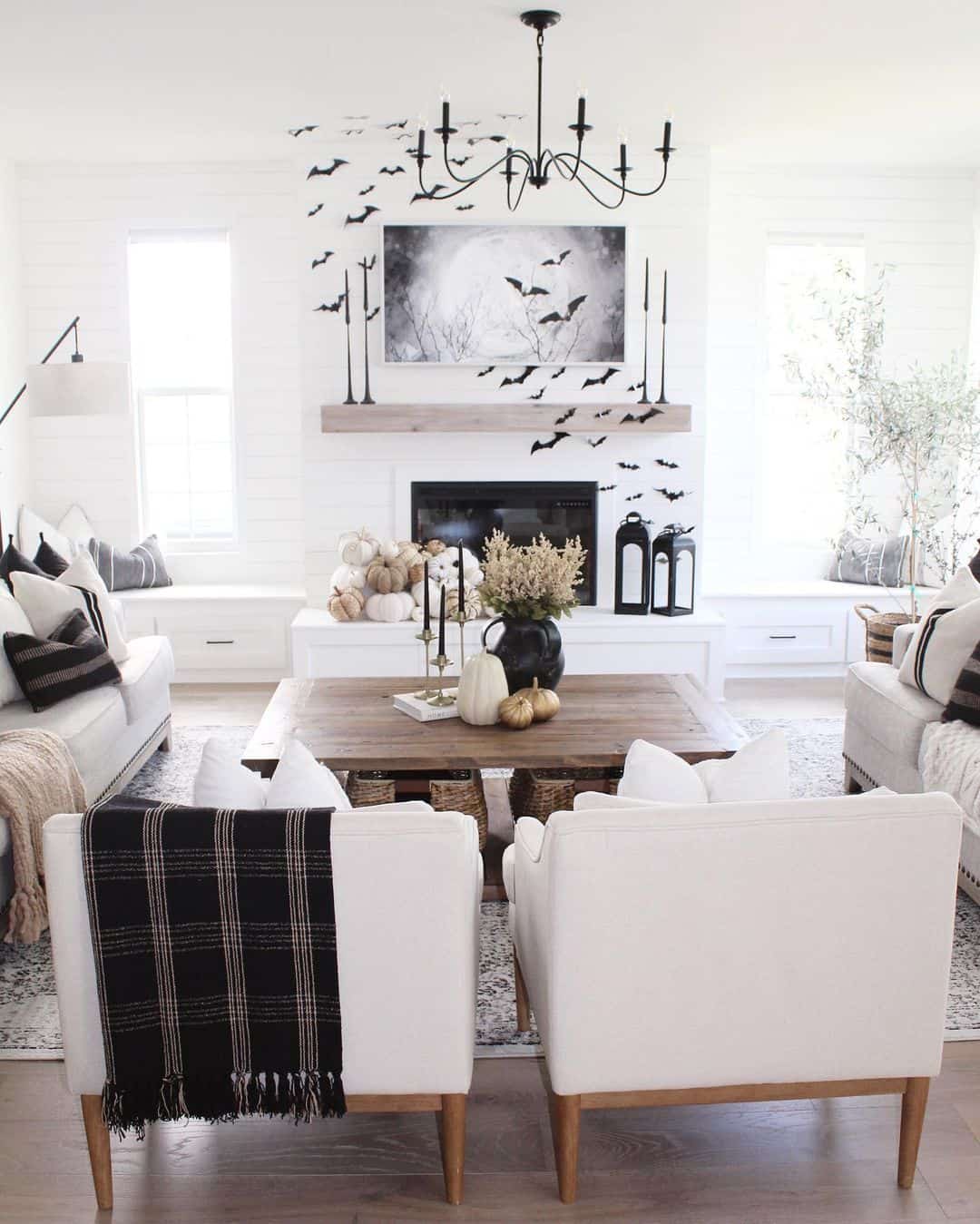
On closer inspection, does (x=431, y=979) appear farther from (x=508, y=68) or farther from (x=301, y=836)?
(x=508, y=68)

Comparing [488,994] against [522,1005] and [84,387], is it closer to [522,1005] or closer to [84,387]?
[522,1005]

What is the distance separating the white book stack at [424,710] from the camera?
3594 mm

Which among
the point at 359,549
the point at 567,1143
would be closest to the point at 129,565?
the point at 359,549

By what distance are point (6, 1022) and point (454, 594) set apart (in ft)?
8.35

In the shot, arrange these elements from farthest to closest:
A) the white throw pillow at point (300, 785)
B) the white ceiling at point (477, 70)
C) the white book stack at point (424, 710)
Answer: the white ceiling at point (477, 70), the white book stack at point (424, 710), the white throw pillow at point (300, 785)

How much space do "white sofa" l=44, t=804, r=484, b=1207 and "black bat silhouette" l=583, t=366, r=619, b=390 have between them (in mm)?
4065

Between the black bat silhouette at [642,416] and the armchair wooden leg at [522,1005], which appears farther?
the black bat silhouette at [642,416]

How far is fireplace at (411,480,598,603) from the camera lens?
591cm

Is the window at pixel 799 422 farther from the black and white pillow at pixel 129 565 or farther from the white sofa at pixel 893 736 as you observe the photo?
the black and white pillow at pixel 129 565

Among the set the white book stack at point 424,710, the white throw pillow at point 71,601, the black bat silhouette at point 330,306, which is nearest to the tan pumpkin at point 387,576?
the black bat silhouette at point 330,306

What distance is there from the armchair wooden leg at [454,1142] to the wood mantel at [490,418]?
13.2 feet

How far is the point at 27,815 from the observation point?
306 cm

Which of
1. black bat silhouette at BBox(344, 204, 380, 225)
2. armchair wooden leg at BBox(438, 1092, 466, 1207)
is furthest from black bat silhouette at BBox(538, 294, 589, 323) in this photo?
armchair wooden leg at BBox(438, 1092, 466, 1207)

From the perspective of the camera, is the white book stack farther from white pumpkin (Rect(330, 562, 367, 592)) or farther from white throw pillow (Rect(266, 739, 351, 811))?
white pumpkin (Rect(330, 562, 367, 592))
